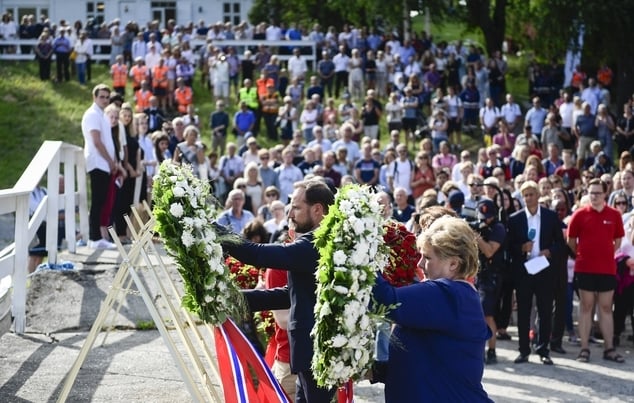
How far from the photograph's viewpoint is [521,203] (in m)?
15.6

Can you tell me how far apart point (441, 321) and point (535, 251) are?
24.1 feet

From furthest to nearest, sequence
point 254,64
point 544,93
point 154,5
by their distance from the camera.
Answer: point 154,5 < point 254,64 < point 544,93

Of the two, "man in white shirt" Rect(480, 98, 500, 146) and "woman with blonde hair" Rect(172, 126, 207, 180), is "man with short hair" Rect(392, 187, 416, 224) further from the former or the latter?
"man in white shirt" Rect(480, 98, 500, 146)

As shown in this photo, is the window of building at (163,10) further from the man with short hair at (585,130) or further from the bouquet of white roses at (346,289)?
the bouquet of white roses at (346,289)

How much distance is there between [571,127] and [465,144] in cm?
327

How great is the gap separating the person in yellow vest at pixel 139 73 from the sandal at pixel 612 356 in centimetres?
2025

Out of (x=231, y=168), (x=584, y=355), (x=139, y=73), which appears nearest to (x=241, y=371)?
(x=584, y=355)

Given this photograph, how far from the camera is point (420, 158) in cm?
2056

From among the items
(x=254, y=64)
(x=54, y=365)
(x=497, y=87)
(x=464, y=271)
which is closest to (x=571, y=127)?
(x=497, y=87)

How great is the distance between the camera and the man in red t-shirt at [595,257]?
1267 centimetres

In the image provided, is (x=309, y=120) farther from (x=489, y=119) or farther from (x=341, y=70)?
(x=341, y=70)

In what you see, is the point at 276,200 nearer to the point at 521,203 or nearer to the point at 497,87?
the point at 521,203

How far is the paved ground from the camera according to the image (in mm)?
8625

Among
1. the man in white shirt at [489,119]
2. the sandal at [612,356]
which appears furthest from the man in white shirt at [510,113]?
the sandal at [612,356]
